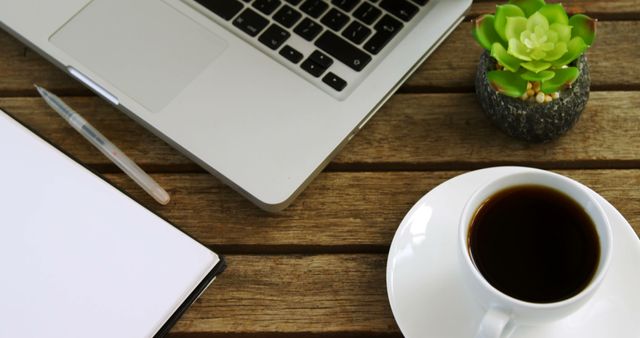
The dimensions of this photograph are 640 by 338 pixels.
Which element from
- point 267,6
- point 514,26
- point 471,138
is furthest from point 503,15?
point 267,6

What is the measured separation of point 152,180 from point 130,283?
0.37 ft

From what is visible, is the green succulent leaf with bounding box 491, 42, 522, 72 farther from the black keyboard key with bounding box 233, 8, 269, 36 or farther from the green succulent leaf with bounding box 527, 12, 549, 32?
the black keyboard key with bounding box 233, 8, 269, 36

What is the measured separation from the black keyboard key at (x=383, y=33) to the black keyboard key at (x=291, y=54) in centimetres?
6

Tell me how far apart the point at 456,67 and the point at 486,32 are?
0.12 metres

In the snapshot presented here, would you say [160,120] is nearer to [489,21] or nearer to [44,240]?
[44,240]

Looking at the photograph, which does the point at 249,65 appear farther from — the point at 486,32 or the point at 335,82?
the point at 486,32

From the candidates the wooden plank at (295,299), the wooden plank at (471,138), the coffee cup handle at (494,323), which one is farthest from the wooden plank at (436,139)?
the coffee cup handle at (494,323)

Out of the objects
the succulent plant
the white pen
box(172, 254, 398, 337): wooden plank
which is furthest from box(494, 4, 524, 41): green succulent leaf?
the white pen

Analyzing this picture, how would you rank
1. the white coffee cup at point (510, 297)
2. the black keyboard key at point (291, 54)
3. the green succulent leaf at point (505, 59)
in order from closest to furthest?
the white coffee cup at point (510, 297)
the green succulent leaf at point (505, 59)
the black keyboard key at point (291, 54)

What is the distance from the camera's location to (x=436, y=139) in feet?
2.47

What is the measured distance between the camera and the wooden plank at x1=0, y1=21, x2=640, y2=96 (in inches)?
30.5

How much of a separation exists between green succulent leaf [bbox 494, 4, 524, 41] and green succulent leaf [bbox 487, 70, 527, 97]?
0.10 ft

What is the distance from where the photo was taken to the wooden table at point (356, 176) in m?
0.69

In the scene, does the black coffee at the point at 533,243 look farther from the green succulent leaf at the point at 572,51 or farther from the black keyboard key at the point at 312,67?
the black keyboard key at the point at 312,67
